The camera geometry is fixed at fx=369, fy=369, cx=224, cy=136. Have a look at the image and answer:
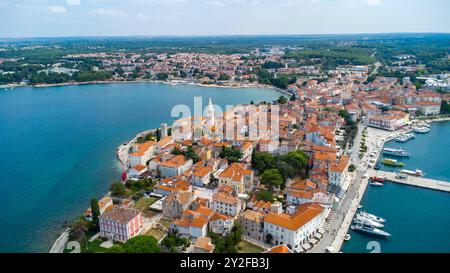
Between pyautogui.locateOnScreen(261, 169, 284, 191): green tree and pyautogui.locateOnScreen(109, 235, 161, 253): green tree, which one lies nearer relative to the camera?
pyautogui.locateOnScreen(109, 235, 161, 253): green tree

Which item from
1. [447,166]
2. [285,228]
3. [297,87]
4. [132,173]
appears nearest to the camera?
[285,228]

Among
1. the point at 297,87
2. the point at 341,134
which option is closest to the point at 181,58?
the point at 297,87

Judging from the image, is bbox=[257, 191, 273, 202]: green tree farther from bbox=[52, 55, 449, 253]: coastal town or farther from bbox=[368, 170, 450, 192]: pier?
bbox=[368, 170, 450, 192]: pier

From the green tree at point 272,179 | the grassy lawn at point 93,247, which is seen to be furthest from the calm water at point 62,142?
the green tree at point 272,179

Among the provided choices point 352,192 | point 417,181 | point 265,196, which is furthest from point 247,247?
point 417,181

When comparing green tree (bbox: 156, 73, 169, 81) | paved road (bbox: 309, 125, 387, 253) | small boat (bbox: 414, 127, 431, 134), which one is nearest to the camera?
paved road (bbox: 309, 125, 387, 253)

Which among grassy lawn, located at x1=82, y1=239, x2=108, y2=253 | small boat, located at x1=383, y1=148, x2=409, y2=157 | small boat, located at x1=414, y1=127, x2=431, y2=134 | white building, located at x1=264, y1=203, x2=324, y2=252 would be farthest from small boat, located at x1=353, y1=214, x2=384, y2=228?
small boat, located at x1=414, y1=127, x2=431, y2=134

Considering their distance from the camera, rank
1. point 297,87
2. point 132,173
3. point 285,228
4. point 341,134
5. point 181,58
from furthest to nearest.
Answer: point 181,58
point 297,87
point 341,134
point 132,173
point 285,228
